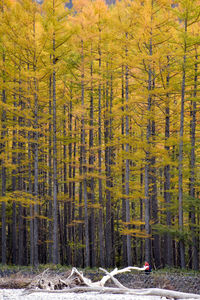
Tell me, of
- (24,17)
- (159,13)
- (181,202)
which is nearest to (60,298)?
(181,202)

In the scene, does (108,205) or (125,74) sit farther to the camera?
(108,205)

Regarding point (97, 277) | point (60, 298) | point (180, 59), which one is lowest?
point (97, 277)

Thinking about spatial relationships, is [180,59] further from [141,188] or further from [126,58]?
[141,188]

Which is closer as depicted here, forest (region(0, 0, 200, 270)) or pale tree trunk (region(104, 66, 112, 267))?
forest (region(0, 0, 200, 270))

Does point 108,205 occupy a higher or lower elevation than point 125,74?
lower

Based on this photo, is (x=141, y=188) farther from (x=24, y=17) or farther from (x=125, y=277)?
(x=24, y=17)

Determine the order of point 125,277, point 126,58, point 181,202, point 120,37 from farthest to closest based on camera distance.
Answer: point 120,37 → point 126,58 → point 181,202 → point 125,277

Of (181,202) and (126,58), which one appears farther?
(126,58)

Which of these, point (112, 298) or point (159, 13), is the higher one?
point (159, 13)

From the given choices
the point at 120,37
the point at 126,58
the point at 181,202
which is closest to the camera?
the point at 181,202

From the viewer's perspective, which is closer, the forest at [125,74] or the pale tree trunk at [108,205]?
the forest at [125,74]

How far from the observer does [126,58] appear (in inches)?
617

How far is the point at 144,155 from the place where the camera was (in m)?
15.0

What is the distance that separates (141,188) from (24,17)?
9451 millimetres
